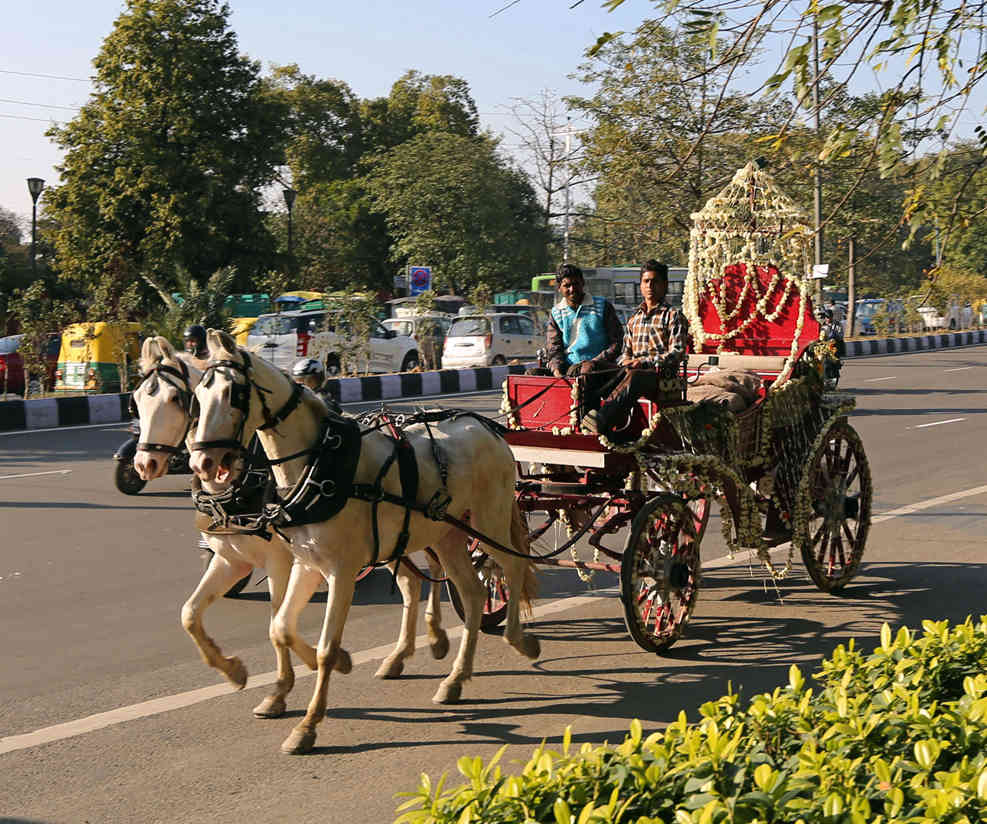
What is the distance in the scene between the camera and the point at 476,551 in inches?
287

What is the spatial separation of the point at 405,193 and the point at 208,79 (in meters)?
11.8

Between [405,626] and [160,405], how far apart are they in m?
1.73

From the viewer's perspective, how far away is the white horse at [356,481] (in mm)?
5141

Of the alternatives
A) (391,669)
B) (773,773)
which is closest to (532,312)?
(391,669)

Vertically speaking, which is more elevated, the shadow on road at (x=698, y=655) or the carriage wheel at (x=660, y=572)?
the carriage wheel at (x=660, y=572)

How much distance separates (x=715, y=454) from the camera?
24.0 ft

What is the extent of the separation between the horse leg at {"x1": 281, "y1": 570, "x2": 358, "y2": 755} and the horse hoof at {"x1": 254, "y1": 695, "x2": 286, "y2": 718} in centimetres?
17

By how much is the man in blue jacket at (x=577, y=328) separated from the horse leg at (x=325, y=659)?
251 centimetres

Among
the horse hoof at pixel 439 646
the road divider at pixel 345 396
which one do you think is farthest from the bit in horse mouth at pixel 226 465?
the road divider at pixel 345 396

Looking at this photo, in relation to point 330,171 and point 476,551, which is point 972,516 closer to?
point 476,551

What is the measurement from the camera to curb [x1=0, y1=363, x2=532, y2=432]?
62.0 ft

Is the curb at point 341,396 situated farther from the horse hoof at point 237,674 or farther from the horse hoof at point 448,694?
the horse hoof at point 448,694

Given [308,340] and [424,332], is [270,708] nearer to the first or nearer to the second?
[308,340]

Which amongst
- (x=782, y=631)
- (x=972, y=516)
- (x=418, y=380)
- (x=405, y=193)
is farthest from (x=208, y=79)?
(x=782, y=631)
